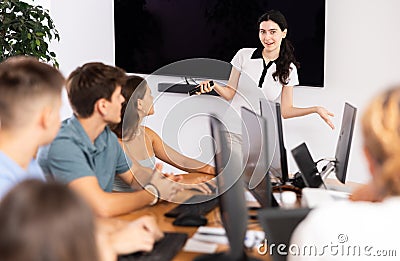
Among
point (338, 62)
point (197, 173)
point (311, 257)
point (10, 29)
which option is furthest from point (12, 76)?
point (338, 62)

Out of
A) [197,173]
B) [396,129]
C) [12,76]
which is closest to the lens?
[396,129]

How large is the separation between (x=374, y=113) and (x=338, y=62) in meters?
2.64

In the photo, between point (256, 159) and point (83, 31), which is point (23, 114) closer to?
point (256, 159)

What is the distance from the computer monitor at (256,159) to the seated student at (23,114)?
62cm

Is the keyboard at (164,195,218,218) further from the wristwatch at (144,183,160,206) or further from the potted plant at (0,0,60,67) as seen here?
the potted plant at (0,0,60,67)

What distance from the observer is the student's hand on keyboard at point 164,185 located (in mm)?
2361

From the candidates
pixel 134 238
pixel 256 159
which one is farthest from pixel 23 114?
pixel 256 159

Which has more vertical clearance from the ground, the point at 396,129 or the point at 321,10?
the point at 321,10

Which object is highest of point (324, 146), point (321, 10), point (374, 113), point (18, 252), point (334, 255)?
point (321, 10)

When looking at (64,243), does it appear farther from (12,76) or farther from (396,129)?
(12,76)

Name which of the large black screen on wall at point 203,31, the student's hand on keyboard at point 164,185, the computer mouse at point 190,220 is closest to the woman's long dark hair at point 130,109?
the student's hand on keyboard at point 164,185

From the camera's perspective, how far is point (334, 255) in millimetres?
1371

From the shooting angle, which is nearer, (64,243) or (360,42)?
(64,243)

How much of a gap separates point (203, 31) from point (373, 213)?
125 inches
